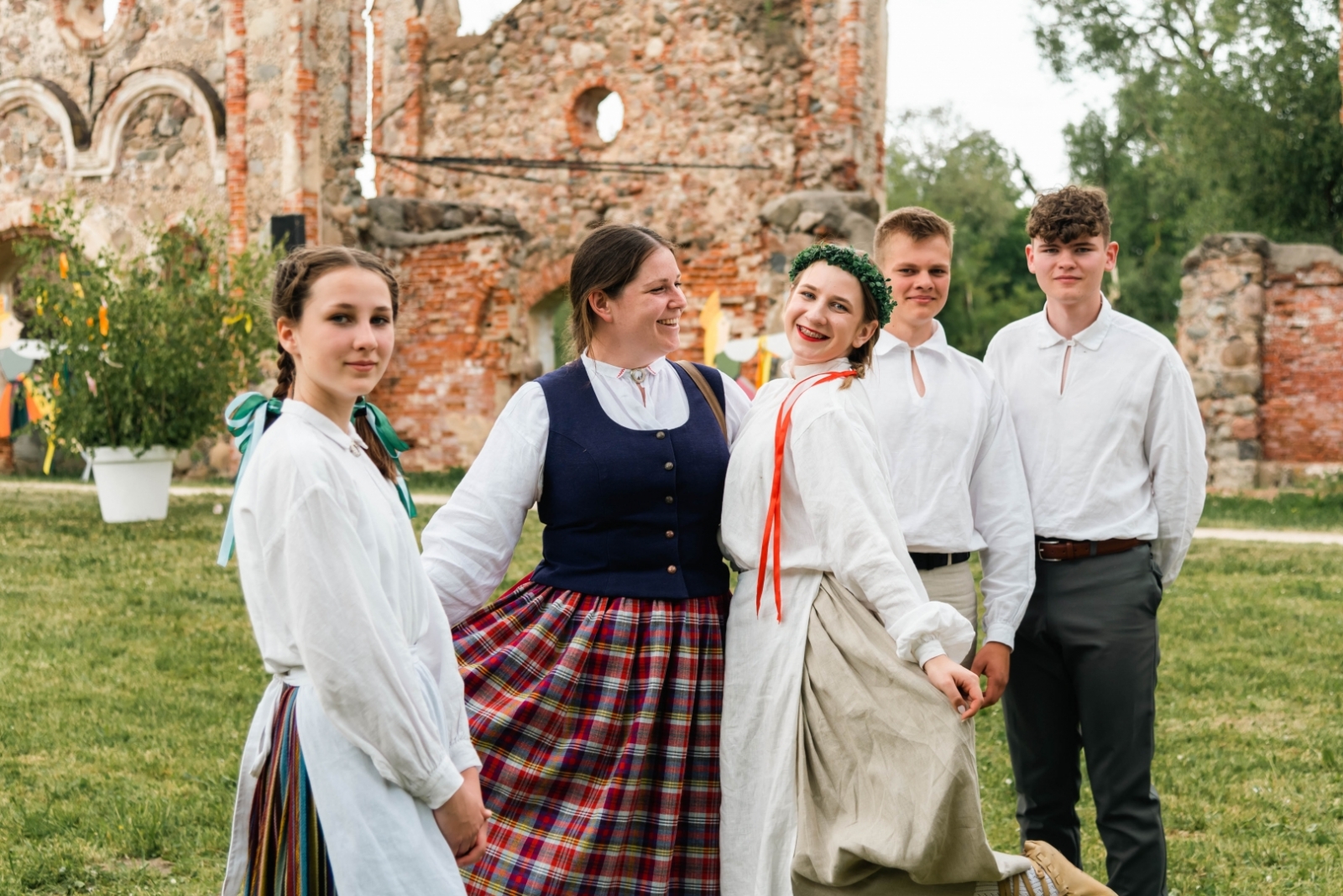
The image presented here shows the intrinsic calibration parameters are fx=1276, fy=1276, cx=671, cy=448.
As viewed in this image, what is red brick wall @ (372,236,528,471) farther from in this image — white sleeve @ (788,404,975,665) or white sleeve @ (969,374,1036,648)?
white sleeve @ (788,404,975,665)

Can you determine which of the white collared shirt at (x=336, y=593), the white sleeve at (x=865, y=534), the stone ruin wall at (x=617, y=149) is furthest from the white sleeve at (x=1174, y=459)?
the stone ruin wall at (x=617, y=149)

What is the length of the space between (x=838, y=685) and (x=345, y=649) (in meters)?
1.07

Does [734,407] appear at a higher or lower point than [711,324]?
lower

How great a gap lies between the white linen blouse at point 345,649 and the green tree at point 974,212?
32.6 metres

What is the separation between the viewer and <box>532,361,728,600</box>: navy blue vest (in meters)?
2.84

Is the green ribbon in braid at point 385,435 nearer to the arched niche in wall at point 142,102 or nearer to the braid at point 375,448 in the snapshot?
the braid at point 375,448

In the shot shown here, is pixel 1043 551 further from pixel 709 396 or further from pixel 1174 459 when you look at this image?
pixel 709 396

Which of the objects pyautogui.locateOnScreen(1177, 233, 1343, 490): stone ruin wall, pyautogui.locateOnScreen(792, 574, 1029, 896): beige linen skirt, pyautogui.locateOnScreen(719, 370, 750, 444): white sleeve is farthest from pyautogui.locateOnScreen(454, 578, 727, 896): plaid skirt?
pyautogui.locateOnScreen(1177, 233, 1343, 490): stone ruin wall

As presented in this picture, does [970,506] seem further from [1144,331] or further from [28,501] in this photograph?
[28,501]

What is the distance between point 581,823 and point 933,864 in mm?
717

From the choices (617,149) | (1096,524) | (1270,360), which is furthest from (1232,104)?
(1096,524)

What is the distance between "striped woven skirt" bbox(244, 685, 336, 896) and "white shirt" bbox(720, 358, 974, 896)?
0.92 meters

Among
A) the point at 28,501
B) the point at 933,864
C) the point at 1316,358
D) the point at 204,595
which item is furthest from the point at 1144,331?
the point at 1316,358

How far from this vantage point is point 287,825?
2.14 meters
